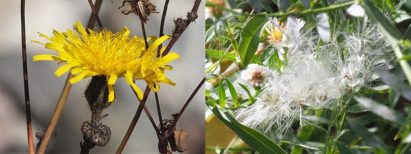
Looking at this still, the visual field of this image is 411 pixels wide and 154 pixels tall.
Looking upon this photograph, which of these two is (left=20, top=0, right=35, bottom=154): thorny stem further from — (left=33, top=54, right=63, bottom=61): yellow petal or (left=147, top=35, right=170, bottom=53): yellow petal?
(left=147, top=35, right=170, bottom=53): yellow petal

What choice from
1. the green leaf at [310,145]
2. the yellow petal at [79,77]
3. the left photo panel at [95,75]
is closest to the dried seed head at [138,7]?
the left photo panel at [95,75]

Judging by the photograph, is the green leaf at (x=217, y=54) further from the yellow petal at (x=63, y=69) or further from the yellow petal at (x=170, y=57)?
the yellow petal at (x=63, y=69)

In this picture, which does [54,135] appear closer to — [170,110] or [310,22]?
[170,110]

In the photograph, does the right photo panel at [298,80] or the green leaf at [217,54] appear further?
the green leaf at [217,54]

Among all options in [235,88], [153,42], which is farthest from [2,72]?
[235,88]

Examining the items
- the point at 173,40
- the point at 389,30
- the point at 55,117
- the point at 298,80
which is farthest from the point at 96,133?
the point at 389,30

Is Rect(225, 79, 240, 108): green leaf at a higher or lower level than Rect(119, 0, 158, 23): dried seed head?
lower

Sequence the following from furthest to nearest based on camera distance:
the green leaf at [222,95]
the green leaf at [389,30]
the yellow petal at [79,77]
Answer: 1. the green leaf at [222,95]
2. the yellow petal at [79,77]
3. the green leaf at [389,30]

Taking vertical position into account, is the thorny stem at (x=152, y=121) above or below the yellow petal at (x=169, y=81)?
below

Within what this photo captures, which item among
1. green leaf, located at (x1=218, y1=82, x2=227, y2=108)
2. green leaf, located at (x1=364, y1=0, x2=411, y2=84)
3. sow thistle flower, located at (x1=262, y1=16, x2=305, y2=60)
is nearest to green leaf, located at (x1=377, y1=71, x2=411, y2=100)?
green leaf, located at (x1=364, y1=0, x2=411, y2=84)
